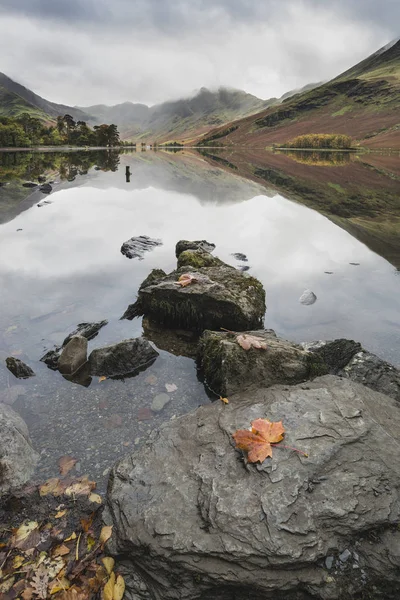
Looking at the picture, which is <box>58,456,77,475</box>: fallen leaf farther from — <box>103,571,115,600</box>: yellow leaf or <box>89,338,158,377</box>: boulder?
<box>89,338,158,377</box>: boulder

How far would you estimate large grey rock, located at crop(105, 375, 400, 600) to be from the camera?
3.56m

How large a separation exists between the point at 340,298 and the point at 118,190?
2659 cm

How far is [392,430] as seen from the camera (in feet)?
16.6

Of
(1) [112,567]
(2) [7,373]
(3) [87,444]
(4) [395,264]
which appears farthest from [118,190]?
(1) [112,567]

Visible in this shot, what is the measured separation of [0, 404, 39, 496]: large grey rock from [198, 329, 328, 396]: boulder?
3.40 meters

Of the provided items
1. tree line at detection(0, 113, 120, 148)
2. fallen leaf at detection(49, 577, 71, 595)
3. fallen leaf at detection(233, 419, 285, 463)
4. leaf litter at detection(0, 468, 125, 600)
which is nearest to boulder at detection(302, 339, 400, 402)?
fallen leaf at detection(233, 419, 285, 463)

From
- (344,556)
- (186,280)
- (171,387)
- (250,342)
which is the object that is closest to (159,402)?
(171,387)

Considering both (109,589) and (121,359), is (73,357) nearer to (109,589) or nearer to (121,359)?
(121,359)

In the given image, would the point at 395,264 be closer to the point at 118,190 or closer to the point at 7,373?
the point at 7,373

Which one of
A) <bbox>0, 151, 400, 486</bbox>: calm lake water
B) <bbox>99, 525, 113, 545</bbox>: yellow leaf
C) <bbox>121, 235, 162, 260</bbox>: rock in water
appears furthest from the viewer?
<bbox>121, 235, 162, 260</bbox>: rock in water

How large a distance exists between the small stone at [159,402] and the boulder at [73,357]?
1936 millimetres

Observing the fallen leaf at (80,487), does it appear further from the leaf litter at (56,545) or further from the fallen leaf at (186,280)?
the fallen leaf at (186,280)

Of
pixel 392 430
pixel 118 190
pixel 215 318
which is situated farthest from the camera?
pixel 118 190

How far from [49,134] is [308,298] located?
488 feet
